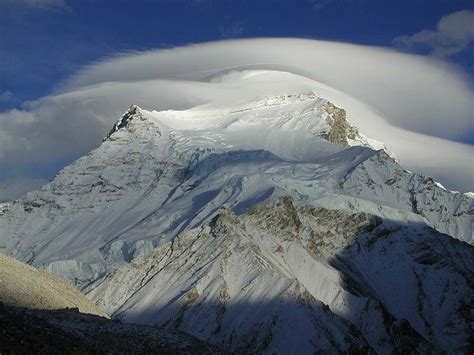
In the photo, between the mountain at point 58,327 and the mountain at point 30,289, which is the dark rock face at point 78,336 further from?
the mountain at point 30,289

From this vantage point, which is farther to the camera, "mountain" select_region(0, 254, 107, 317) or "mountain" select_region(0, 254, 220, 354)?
"mountain" select_region(0, 254, 107, 317)

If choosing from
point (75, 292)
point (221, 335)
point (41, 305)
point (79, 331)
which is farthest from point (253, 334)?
point (79, 331)

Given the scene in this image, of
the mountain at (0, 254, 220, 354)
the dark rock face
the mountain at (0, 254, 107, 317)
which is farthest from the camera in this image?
the mountain at (0, 254, 107, 317)

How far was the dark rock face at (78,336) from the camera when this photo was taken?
185 ft

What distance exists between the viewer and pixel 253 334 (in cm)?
18112

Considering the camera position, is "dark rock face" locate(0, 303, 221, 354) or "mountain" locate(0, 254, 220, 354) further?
"mountain" locate(0, 254, 220, 354)

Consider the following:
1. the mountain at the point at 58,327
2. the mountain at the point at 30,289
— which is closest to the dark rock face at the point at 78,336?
the mountain at the point at 58,327

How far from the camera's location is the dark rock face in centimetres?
5625

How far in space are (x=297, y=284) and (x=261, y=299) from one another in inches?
321

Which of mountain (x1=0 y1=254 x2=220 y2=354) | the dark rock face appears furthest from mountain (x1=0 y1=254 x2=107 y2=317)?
the dark rock face

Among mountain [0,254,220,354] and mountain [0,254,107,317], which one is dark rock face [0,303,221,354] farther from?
mountain [0,254,107,317]

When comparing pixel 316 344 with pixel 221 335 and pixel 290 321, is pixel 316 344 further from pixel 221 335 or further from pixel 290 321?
pixel 221 335

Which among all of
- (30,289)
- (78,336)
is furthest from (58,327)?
(30,289)

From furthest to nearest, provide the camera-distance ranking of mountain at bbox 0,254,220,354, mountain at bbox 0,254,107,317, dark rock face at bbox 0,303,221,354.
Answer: mountain at bbox 0,254,107,317 → mountain at bbox 0,254,220,354 → dark rock face at bbox 0,303,221,354
